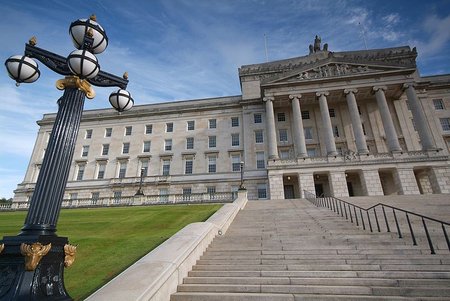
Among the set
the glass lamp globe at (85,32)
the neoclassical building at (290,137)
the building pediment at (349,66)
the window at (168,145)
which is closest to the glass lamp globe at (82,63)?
the glass lamp globe at (85,32)

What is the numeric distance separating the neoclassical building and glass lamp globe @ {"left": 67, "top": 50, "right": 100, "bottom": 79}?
26.5 m

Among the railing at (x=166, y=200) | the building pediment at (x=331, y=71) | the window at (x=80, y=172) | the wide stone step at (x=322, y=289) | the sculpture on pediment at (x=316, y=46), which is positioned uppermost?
the sculpture on pediment at (x=316, y=46)

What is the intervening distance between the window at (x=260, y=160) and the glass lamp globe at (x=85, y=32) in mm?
33081

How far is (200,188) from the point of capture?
1449 inches

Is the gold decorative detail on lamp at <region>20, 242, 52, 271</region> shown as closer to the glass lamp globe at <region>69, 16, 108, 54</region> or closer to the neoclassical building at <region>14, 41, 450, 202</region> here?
the glass lamp globe at <region>69, 16, 108, 54</region>

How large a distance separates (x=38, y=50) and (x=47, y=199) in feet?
9.48

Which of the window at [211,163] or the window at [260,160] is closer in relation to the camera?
the window at [260,160]

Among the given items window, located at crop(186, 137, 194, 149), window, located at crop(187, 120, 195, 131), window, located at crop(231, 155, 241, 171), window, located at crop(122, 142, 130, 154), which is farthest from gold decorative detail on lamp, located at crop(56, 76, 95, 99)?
window, located at crop(122, 142, 130, 154)

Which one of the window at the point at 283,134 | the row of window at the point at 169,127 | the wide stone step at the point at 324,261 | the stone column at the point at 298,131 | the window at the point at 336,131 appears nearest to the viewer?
the wide stone step at the point at 324,261

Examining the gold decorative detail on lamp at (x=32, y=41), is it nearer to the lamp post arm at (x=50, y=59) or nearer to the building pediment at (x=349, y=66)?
the lamp post arm at (x=50, y=59)

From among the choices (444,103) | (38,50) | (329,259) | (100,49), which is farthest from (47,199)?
(444,103)

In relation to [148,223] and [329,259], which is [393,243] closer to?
[329,259]

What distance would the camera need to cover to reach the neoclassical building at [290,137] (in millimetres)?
30188

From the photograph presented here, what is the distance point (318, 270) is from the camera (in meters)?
5.69
